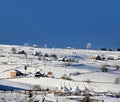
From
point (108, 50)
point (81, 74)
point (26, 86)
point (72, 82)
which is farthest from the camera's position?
point (108, 50)

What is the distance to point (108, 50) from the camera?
4075 inches

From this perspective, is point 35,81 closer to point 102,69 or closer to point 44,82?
point 44,82

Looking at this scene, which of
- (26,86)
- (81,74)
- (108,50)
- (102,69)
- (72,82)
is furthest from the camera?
(108,50)

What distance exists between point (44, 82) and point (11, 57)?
2785cm

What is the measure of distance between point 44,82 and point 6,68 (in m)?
13.8

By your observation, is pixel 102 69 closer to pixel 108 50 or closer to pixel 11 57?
pixel 11 57

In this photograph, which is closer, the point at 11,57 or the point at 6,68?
the point at 6,68

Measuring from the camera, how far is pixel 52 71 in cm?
5584

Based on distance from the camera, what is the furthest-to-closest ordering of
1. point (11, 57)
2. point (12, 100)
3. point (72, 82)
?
point (11, 57) → point (72, 82) → point (12, 100)

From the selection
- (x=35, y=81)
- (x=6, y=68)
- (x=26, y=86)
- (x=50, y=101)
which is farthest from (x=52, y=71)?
(x=50, y=101)

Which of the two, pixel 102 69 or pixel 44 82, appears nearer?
pixel 44 82

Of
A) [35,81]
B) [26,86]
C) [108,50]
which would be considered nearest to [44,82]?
[35,81]

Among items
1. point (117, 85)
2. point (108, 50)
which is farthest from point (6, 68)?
point (108, 50)

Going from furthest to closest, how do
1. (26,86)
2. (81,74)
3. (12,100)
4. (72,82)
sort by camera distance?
(81,74), (72,82), (26,86), (12,100)
